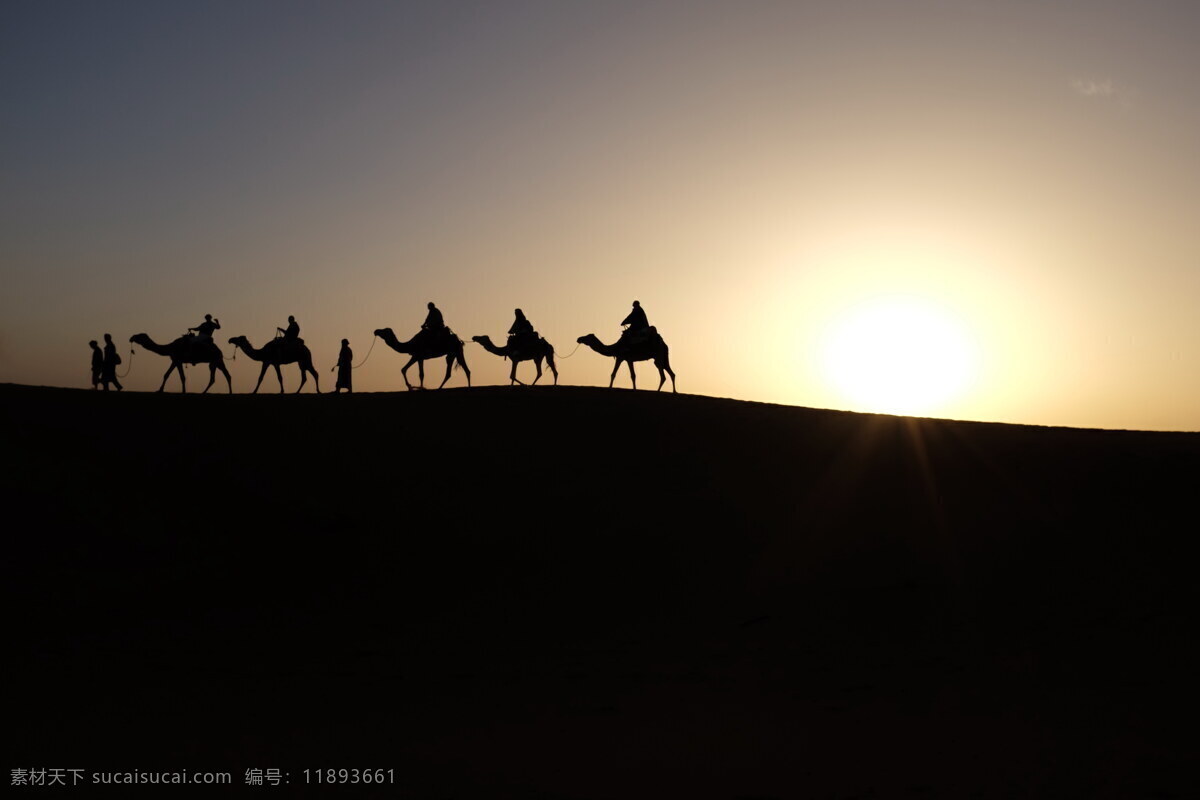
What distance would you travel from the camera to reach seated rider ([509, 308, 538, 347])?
2773cm

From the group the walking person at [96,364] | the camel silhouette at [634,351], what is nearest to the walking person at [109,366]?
the walking person at [96,364]

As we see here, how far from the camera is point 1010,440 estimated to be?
841 inches

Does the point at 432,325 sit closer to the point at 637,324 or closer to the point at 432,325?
the point at 432,325

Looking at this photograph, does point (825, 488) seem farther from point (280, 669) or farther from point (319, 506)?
point (280, 669)

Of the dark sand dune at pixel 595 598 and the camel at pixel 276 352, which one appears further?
the camel at pixel 276 352

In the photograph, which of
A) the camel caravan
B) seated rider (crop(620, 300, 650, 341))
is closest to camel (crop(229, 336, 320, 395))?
the camel caravan

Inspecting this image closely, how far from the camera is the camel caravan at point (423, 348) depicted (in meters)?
25.0

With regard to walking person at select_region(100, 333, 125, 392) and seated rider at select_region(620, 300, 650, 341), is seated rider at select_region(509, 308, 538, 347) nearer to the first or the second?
seated rider at select_region(620, 300, 650, 341)

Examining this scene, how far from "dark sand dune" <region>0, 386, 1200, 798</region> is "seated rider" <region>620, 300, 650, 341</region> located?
4.48 metres

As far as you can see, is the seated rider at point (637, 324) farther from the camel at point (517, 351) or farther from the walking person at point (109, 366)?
the walking person at point (109, 366)

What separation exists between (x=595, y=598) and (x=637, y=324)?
46.6 ft

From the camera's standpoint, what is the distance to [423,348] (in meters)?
26.5

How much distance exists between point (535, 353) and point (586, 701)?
18.5 meters

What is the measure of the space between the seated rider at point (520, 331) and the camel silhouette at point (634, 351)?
1423mm
